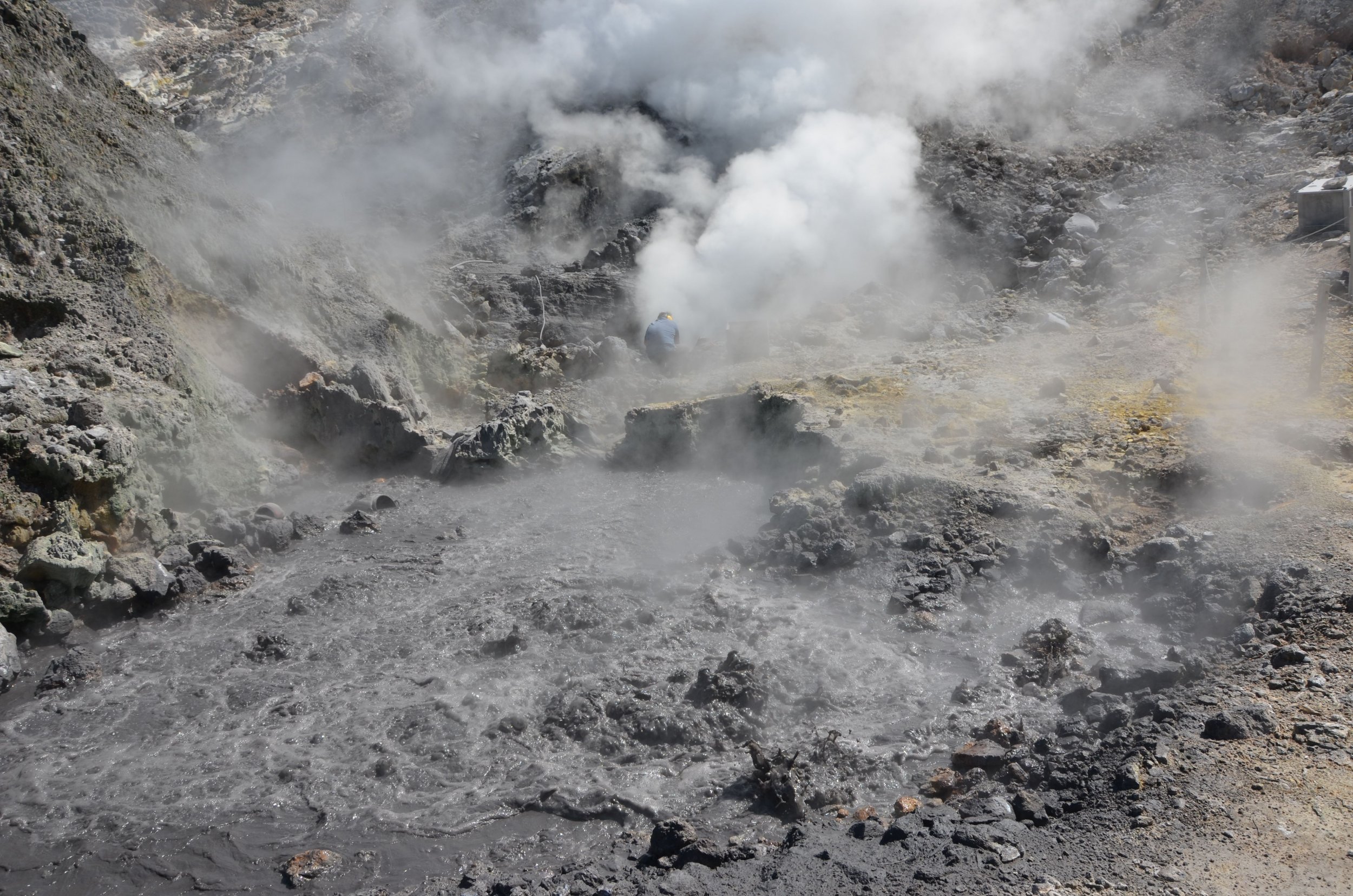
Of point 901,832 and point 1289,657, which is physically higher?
point 1289,657

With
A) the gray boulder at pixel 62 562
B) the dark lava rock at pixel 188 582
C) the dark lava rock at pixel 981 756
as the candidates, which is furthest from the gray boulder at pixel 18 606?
the dark lava rock at pixel 981 756

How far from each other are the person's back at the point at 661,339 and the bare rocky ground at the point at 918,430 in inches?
13.2

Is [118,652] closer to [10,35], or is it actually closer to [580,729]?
[580,729]

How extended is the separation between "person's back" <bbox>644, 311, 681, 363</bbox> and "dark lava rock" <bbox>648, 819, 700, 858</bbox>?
7.25m

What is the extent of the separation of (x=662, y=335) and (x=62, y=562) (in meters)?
6.37

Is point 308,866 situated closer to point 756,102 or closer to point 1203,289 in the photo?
point 1203,289

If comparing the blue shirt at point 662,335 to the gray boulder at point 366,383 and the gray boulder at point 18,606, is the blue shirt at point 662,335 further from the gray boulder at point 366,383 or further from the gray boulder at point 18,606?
the gray boulder at point 18,606

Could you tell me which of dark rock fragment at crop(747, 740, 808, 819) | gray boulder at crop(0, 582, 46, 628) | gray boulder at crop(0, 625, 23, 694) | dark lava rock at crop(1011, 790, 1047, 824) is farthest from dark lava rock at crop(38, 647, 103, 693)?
dark lava rock at crop(1011, 790, 1047, 824)

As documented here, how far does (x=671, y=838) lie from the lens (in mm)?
4062

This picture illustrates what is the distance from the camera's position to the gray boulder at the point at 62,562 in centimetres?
636

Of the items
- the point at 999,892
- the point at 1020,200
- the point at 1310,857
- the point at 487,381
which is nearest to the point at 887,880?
the point at 999,892

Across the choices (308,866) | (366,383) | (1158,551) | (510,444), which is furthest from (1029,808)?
(366,383)

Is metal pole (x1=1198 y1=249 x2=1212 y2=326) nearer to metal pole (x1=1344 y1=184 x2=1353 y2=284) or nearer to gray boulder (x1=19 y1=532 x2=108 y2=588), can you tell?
metal pole (x1=1344 y1=184 x2=1353 y2=284)

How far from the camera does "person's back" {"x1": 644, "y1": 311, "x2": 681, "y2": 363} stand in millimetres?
10805
